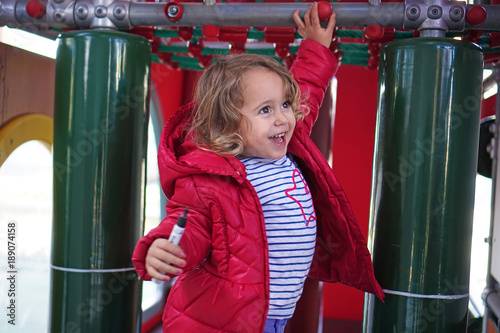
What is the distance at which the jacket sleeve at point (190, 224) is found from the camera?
4.40 feet

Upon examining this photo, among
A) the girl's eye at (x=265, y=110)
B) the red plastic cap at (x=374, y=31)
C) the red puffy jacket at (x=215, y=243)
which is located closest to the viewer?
the red puffy jacket at (x=215, y=243)

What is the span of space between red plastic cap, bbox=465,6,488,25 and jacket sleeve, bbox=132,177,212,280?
0.92 metres

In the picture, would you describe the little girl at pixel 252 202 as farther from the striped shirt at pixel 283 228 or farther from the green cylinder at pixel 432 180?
the green cylinder at pixel 432 180

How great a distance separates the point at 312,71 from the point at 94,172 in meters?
0.77

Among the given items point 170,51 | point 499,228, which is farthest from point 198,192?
point 170,51

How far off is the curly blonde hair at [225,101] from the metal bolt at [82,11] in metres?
0.49

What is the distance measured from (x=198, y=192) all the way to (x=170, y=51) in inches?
56.0

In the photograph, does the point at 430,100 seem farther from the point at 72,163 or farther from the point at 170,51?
the point at 170,51

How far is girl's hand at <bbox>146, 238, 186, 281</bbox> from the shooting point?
1249 mm

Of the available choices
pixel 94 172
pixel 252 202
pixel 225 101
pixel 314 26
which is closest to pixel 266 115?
pixel 225 101

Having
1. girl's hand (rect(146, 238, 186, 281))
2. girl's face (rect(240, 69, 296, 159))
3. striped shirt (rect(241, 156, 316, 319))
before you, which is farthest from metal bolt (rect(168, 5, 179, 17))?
girl's hand (rect(146, 238, 186, 281))

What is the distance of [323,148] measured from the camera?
98.4 inches

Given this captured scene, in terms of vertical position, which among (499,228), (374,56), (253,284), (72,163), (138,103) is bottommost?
(253,284)

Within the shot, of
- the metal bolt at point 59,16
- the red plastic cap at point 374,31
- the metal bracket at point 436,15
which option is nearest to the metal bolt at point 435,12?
the metal bracket at point 436,15
